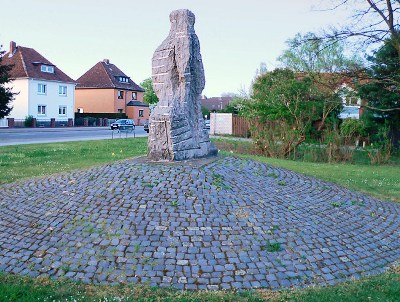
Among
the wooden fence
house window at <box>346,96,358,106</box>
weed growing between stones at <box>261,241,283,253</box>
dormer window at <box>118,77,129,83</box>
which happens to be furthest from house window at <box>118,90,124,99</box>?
weed growing between stones at <box>261,241,283,253</box>

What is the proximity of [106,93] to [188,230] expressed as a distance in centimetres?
6083

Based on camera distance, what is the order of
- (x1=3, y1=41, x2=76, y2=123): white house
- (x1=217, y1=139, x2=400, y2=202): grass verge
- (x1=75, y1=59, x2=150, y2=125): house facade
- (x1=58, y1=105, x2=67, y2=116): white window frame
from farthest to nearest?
(x1=75, y1=59, x2=150, y2=125): house facade → (x1=58, y1=105, x2=67, y2=116): white window frame → (x1=3, y1=41, x2=76, y2=123): white house → (x1=217, y1=139, x2=400, y2=202): grass verge

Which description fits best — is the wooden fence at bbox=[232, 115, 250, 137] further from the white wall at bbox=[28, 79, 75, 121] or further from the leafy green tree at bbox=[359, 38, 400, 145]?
the white wall at bbox=[28, 79, 75, 121]

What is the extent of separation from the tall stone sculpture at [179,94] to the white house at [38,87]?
1625 inches

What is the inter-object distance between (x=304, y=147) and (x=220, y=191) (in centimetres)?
1514

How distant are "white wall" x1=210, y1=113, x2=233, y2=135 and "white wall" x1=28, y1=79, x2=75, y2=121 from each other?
22429 mm

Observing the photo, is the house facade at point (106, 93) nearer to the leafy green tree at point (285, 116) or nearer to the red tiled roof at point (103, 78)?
the red tiled roof at point (103, 78)

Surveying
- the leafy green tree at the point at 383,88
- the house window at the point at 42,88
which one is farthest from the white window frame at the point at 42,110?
the leafy green tree at the point at 383,88

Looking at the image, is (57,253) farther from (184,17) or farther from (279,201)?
(184,17)

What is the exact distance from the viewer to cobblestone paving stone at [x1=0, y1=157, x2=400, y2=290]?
227 inches

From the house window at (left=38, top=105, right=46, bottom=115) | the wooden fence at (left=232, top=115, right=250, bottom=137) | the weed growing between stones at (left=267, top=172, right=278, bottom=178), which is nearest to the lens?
the weed growing between stones at (left=267, top=172, right=278, bottom=178)

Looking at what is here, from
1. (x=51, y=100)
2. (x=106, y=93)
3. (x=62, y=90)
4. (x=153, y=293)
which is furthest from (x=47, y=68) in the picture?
(x=153, y=293)

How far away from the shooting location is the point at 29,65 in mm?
50281

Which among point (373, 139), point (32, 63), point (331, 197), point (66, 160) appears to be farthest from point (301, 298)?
point (32, 63)
